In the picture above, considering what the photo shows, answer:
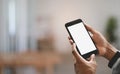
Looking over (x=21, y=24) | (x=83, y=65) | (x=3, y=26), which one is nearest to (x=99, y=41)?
(x=83, y=65)

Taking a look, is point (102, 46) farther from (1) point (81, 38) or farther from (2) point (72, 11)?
(2) point (72, 11)

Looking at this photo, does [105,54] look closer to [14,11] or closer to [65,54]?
[14,11]

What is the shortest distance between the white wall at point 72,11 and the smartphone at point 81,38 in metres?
4.90

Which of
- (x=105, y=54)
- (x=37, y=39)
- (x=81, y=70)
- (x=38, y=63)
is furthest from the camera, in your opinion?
(x=37, y=39)

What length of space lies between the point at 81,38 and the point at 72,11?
200 inches

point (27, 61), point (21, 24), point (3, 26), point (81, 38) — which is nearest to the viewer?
point (81, 38)

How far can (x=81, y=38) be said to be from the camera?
95cm

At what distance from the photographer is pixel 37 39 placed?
18.5ft

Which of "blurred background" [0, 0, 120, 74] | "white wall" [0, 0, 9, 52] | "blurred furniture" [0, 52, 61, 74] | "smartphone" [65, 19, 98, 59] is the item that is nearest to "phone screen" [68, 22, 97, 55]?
"smartphone" [65, 19, 98, 59]

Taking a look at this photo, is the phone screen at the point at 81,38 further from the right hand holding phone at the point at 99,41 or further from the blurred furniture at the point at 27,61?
the blurred furniture at the point at 27,61

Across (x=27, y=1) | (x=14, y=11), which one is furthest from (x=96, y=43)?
(x=27, y=1)

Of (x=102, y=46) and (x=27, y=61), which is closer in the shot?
(x=102, y=46)

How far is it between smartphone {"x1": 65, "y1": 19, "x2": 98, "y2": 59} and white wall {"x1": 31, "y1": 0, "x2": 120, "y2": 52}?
4.90 m

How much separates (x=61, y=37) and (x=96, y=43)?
489 cm
